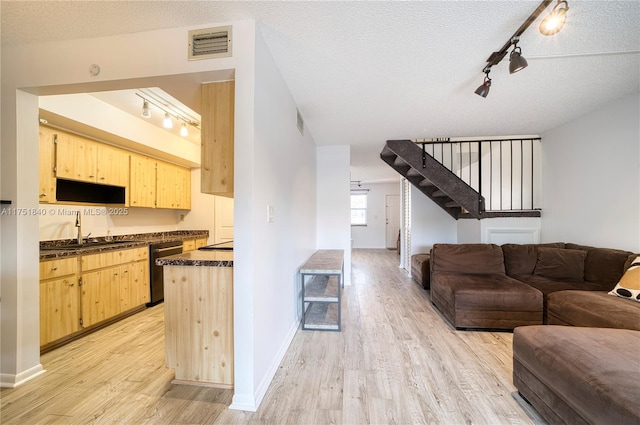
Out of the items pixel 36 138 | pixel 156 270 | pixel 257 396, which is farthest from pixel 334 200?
pixel 36 138

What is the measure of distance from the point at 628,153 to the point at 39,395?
5.70m

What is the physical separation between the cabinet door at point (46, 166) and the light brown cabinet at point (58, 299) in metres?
Answer: 0.75

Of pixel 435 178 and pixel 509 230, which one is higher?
pixel 435 178

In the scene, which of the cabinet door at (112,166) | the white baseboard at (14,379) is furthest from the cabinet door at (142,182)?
the white baseboard at (14,379)

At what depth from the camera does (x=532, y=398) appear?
1481 millimetres

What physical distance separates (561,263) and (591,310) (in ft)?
3.94

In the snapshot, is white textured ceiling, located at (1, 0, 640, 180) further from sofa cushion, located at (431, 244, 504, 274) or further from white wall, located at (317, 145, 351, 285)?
sofa cushion, located at (431, 244, 504, 274)

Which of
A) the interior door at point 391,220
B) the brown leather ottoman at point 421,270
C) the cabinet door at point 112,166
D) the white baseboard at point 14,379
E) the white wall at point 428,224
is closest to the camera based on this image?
the white baseboard at point 14,379

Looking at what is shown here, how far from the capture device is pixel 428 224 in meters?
4.92

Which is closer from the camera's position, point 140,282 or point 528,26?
point 528,26

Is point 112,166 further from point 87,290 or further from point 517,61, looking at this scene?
point 517,61

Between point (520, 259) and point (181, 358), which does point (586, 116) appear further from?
point (181, 358)

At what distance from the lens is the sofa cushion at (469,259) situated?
3.17 meters

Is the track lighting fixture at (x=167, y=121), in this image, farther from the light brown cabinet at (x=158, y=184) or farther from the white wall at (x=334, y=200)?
the white wall at (x=334, y=200)
